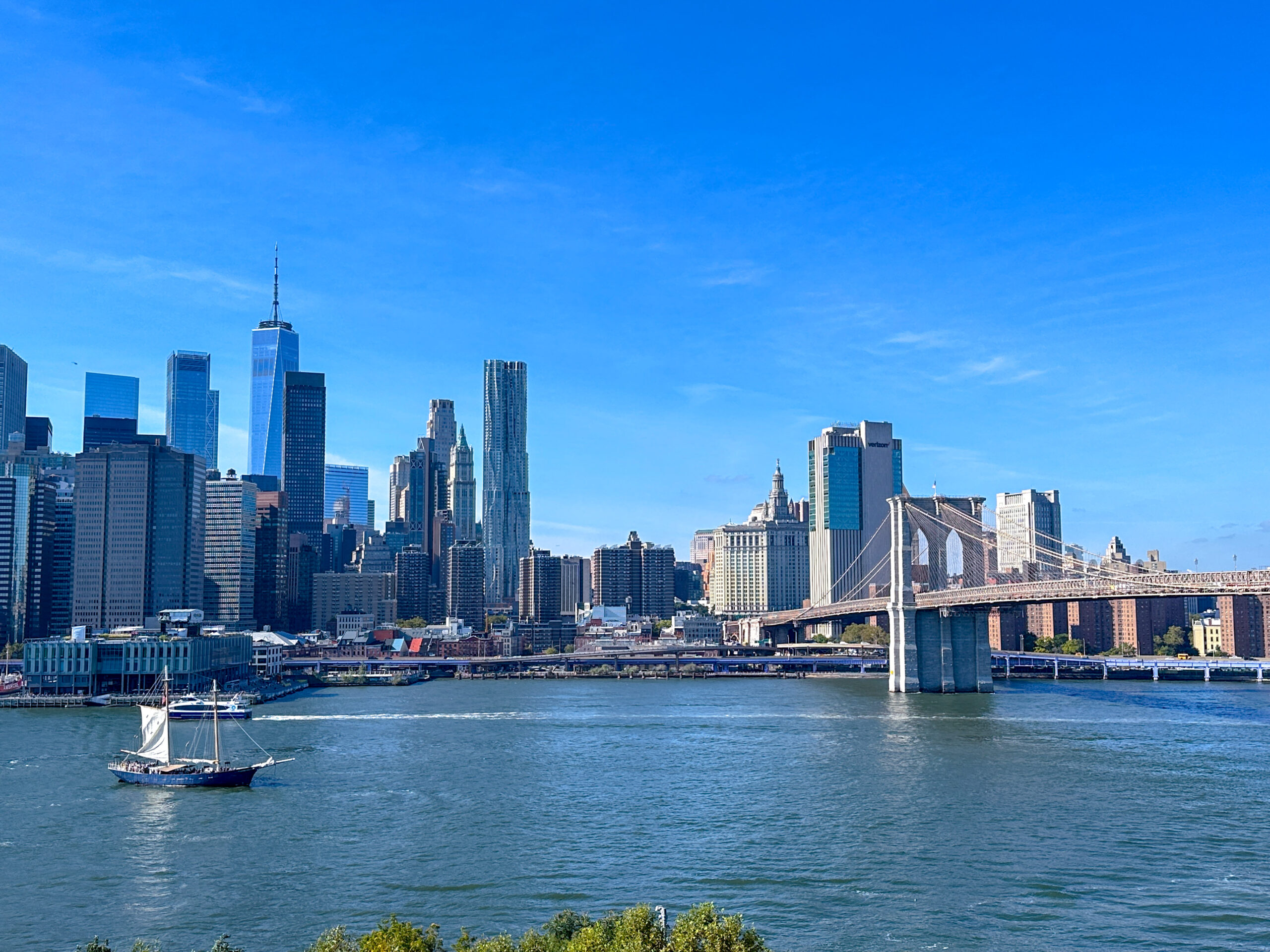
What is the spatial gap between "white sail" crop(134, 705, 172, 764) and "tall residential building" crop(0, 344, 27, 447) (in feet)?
549

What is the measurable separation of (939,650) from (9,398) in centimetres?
17346

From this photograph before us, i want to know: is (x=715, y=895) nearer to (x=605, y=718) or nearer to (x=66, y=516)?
(x=605, y=718)

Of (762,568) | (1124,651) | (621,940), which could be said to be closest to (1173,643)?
(1124,651)

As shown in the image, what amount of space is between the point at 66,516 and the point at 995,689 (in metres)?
104

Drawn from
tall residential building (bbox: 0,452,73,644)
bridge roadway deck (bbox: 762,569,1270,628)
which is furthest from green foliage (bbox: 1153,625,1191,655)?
tall residential building (bbox: 0,452,73,644)

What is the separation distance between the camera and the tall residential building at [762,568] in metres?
192

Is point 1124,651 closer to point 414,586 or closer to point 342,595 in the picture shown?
point 414,586

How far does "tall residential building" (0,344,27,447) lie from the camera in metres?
191

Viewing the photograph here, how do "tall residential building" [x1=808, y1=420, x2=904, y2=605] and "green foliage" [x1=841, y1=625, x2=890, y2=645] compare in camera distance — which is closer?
"green foliage" [x1=841, y1=625, x2=890, y2=645]

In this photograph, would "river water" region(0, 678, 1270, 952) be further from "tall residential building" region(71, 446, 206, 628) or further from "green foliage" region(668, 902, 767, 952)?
"tall residential building" region(71, 446, 206, 628)

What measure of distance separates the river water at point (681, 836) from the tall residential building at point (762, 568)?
441 ft

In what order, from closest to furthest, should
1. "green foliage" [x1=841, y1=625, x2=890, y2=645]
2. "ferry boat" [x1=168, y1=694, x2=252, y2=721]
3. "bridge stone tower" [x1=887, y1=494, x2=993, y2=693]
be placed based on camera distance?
"ferry boat" [x1=168, y1=694, x2=252, y2=721], "bridge stone tower" [x1=887, y1=494, x2=993, y2=693], "green foliage" [x1=841, y1=625, x2=890, y2=645]

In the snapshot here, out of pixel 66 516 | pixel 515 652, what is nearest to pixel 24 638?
pixel 66 516

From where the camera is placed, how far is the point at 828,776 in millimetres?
40375
